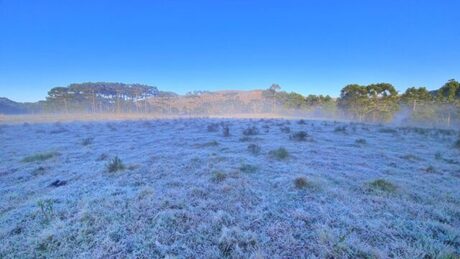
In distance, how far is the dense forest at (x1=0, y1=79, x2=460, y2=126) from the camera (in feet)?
98.6

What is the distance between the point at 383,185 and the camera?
4895mm

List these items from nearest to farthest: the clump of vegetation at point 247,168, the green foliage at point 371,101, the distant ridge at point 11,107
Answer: the clump of vegetation at point 247,168 → the green foliage at point 371,101 → the distant ridge at point 11,107

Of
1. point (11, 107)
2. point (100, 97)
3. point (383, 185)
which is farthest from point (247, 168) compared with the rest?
point (11, 107)

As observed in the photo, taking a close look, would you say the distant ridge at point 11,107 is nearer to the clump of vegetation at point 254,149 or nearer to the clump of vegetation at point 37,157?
the clump of vegetation at point 37,157

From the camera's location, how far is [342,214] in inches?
147

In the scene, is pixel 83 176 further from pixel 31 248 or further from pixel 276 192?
pixel 276 192

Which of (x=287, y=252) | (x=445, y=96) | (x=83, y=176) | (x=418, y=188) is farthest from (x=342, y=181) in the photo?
(x=445, y=96)

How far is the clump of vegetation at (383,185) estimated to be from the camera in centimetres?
479

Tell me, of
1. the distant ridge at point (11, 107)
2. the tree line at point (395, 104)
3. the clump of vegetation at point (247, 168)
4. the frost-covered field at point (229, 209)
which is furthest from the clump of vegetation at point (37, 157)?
the distant ridge at point (11, 107)

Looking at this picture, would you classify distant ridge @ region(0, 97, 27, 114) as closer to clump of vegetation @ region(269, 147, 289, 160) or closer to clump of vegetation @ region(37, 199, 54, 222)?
clump of vegetation @ region(37, 199, 54, 222)

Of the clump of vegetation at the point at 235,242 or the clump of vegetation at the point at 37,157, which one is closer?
the clump of vegetation at the point at 235,242

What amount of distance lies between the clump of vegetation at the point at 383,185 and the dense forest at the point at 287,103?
31.8 m

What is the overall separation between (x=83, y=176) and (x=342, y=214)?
5790mm

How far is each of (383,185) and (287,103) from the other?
59.8 metres
